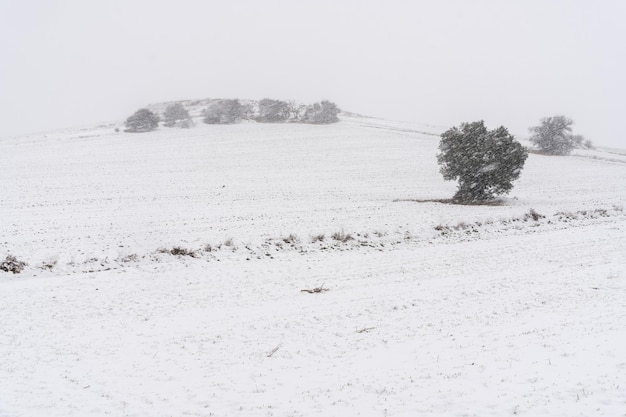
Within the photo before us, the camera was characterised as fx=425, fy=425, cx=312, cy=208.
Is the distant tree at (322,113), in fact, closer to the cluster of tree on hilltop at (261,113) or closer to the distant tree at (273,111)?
the cluster of tree on hilltop at (261,113)

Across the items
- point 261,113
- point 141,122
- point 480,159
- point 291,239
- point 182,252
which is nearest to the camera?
point 182,252

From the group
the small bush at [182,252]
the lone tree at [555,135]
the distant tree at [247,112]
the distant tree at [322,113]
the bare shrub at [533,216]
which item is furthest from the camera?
the distant tree at [247,112]

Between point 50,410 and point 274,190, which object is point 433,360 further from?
point 274,190

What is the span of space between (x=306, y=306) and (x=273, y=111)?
77148 mm

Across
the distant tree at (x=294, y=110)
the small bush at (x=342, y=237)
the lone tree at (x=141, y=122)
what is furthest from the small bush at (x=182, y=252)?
the distant tree at (x=294, y=110)

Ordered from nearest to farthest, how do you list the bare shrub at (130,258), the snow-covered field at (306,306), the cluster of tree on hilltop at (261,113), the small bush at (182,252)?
the snow-covered field at (306,306) → the bare shrub at (130,258) → the small bush at (182,252) → the cluster of tree on hilltop at (261,113)

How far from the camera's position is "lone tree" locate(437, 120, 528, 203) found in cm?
3566

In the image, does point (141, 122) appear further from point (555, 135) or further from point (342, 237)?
point (555, 135)

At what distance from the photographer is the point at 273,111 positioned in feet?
289

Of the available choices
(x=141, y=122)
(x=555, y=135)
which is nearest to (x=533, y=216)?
(x=555, y=135)

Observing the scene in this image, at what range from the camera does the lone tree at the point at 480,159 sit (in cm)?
3566

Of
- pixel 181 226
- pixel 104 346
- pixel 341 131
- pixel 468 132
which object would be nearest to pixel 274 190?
pixel 181 226

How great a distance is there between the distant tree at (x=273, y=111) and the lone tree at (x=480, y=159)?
55.2 meters

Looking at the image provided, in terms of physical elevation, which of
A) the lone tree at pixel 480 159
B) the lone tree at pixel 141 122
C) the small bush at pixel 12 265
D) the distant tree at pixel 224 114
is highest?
the distant tree at pixel 224 114
